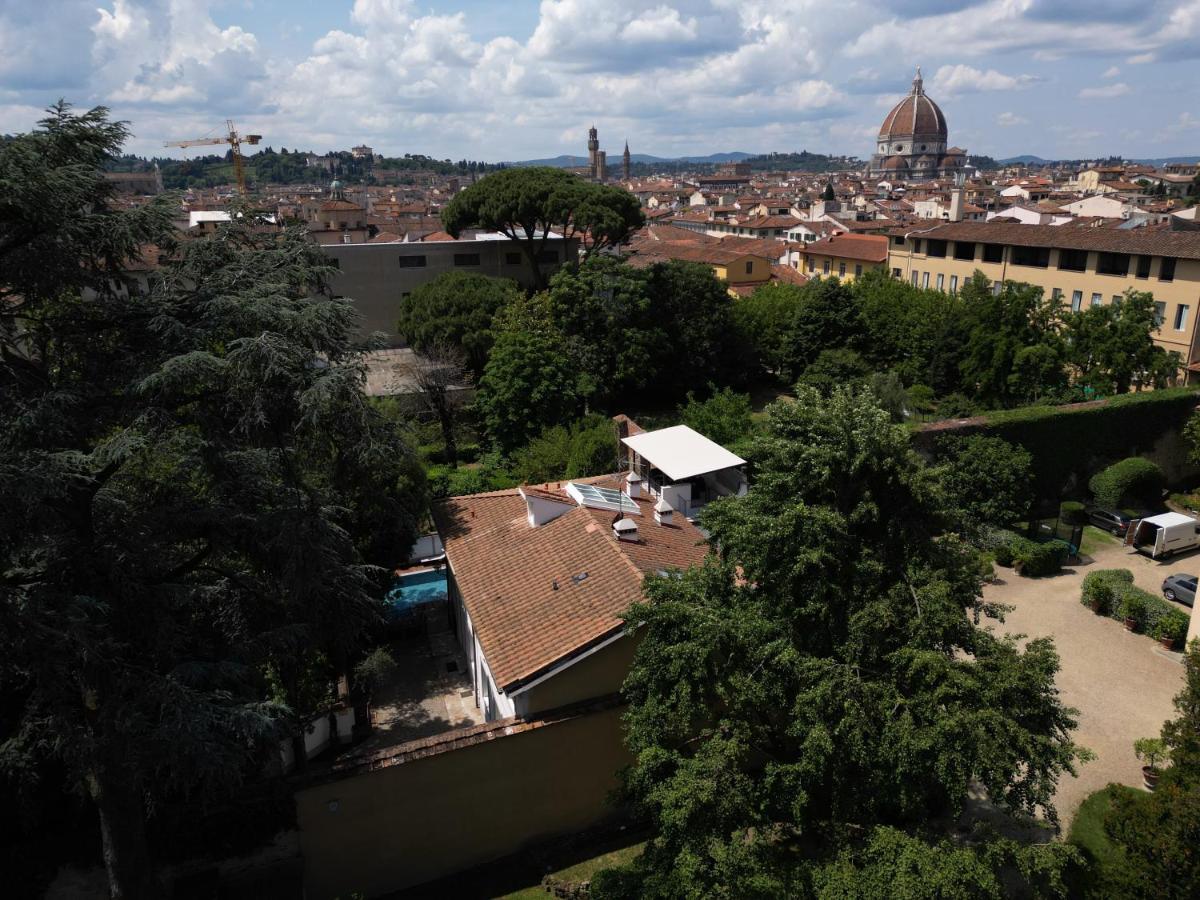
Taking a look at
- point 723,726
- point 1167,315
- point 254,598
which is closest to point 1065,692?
point 723,726

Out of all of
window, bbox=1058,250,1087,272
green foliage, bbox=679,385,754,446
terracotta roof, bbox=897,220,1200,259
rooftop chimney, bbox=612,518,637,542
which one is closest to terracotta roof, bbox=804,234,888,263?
terracotta roof, bbox=897,220,1200,259

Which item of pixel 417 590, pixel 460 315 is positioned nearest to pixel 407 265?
pixel 460 315

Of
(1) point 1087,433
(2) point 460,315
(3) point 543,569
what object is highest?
(2) point 460,315

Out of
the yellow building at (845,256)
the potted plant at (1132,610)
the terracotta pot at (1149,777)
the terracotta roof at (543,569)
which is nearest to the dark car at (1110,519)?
the potted plant at (1132,610)

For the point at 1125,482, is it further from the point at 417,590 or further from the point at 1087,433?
the point at 417,590

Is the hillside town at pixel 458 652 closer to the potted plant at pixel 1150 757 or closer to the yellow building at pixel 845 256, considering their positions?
the potted plant at pixel 1150 757

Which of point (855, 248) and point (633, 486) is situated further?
point (855, 248)
